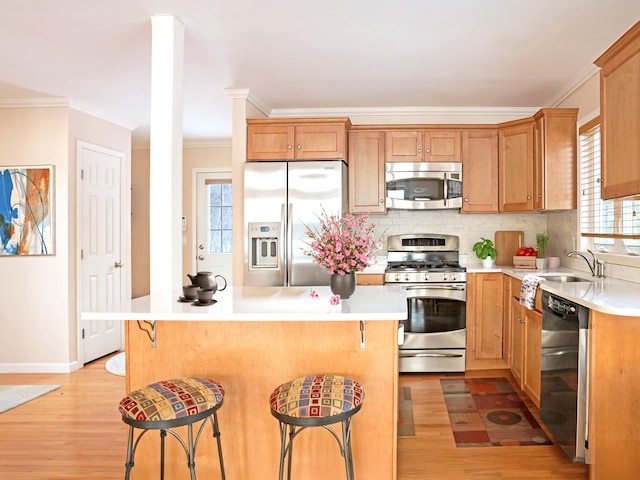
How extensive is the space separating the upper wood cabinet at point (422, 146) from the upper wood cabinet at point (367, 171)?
0.36 feet

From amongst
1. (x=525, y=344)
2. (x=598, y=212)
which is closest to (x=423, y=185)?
(x=598, y=212)

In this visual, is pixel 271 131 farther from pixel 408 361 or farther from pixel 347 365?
pixel 347 365

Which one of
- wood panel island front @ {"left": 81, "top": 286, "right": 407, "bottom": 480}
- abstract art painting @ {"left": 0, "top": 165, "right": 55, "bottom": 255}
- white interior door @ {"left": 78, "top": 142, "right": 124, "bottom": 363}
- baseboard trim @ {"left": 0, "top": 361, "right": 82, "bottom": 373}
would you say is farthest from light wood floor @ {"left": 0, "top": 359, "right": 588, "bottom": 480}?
abstract art painting @ {"left": 0, "top": 165, "right": 55, "bottom": 255}

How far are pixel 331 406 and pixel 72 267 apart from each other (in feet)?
12.1

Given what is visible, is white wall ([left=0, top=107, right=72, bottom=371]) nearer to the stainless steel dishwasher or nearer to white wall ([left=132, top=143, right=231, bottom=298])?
white wall ([left=132, top=143, right=231, bottom=298])

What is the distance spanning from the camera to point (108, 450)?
2893mm

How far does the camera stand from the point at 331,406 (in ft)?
5.90

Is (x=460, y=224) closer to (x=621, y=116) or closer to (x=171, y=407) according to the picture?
(x=621, y=116)

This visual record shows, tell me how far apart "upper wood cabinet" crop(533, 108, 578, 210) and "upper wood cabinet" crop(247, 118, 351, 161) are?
1.71m

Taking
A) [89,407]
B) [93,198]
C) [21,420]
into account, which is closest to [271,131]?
[93,198]

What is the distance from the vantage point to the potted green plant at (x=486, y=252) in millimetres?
4676

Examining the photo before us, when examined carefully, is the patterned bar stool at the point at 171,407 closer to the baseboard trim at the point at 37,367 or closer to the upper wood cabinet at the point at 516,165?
the baseboard trim at the point at 37,367

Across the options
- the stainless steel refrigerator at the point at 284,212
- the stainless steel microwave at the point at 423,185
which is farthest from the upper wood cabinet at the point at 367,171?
the stainless steel refrigerator at the point at 284,212

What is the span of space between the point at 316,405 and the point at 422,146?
134 inches
